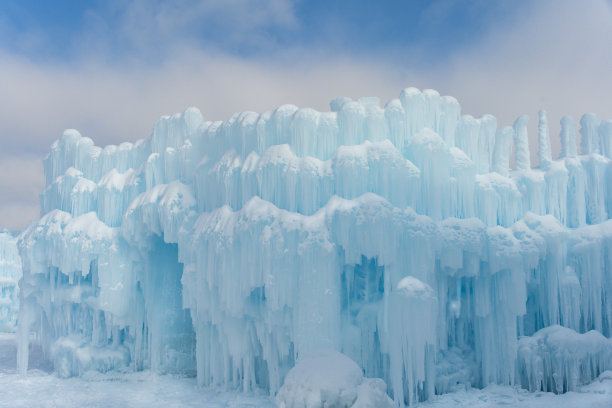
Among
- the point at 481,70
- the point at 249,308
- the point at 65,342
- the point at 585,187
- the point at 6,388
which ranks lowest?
the point at 6,388

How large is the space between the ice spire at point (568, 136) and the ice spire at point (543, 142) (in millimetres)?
561

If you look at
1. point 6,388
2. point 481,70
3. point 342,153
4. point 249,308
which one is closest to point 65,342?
point 6,388

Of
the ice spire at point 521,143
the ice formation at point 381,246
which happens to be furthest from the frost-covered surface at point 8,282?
the ice spire at point 521,143

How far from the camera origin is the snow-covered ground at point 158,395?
12469 mm

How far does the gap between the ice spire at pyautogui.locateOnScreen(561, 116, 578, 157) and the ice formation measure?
0.07 metres

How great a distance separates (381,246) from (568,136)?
8395mm

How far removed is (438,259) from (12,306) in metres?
32.2

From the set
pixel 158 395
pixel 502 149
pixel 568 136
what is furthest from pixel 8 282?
pixel 568 136

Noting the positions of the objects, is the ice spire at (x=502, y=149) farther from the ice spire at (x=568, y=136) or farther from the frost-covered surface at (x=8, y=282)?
the frost-covered surface at (x=8, y=282)

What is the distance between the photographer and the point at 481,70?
17984mm

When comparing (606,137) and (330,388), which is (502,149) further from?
(330,388)

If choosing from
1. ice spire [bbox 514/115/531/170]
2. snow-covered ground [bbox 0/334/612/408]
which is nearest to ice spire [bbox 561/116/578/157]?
ice spire [bbox 514/115/531/170]

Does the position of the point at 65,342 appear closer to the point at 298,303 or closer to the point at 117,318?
the point at 117,318

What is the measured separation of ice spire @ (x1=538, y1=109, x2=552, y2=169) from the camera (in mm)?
16094
